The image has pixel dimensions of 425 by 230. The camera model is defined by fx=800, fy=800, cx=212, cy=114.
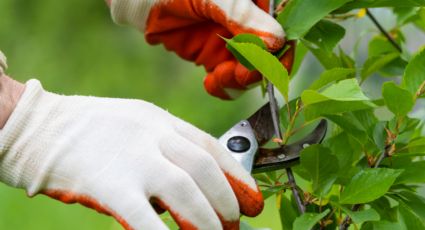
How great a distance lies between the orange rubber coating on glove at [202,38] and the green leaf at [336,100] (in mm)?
354

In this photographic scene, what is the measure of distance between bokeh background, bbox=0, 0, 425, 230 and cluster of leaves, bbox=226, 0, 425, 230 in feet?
7.62

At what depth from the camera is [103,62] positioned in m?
4.91

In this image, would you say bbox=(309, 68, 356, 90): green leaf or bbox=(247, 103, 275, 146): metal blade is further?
bbox=(247, 103, 275, 146): metal blade

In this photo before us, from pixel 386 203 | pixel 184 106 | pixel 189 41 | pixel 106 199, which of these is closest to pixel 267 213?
pixel 184 106

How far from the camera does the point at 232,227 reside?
1.16 meters

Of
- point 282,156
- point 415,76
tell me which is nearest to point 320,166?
point 282,156

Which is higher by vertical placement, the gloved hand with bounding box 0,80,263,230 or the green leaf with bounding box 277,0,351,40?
the green leaf with bounding box 277,0,351,40

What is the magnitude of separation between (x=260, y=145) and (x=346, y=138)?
0.45 ft

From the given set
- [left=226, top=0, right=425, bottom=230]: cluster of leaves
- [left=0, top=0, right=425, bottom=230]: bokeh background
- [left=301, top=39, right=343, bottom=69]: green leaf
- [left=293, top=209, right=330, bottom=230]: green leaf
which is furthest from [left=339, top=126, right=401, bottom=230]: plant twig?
[left=0, top=0, right=425, bottom=230]: bokeh background

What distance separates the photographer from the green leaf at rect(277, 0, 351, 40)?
3.91 feet

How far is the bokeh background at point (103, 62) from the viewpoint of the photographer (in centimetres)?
431

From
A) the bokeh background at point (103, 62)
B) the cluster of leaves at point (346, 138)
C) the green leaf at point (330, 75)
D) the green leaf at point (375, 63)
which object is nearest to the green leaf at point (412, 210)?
the cluster of leaves at point (346, 138)

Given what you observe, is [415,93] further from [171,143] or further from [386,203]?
[171,143]

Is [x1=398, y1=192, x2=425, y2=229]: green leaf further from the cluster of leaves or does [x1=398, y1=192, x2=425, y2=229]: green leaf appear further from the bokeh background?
the bokeh background
